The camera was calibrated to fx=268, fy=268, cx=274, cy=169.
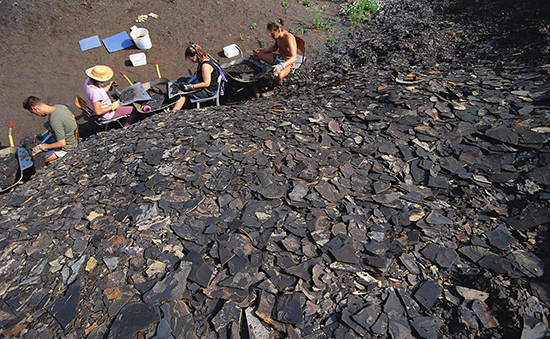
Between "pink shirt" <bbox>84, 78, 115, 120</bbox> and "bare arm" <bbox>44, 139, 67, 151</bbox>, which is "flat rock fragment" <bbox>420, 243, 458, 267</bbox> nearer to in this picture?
"pink shirt" <bbox>84, 78, 115, 120</bbox>

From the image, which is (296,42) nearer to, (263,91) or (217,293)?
(263,91)

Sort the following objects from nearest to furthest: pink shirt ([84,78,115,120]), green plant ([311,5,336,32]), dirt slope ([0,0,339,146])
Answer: pink shirt ([84,78,115,120]) → dirt slope ([0,0,339,146]) → green plant ([311,5,336,32])

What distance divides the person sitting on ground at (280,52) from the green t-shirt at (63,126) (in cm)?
439

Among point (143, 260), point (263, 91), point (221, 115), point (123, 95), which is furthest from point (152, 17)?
point (143, 260)

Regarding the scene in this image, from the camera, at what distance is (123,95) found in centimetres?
608

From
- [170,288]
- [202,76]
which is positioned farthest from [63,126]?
A: [170,288]

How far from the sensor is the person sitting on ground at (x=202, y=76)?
5.71m

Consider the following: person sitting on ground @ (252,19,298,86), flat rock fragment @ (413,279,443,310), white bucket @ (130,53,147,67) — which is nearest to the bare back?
person sitting on ground @ (252,19,298,86)

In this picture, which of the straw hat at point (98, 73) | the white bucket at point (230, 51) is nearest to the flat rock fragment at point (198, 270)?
the straw hat at point (98, 73)

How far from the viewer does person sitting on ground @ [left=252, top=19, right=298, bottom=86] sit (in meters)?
6.21

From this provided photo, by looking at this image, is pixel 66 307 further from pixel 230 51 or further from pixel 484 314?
pixel 230 51

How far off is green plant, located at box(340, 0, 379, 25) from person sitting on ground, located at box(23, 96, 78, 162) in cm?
934

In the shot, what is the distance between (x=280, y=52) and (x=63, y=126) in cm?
504

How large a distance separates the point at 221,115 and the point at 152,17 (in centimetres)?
682
